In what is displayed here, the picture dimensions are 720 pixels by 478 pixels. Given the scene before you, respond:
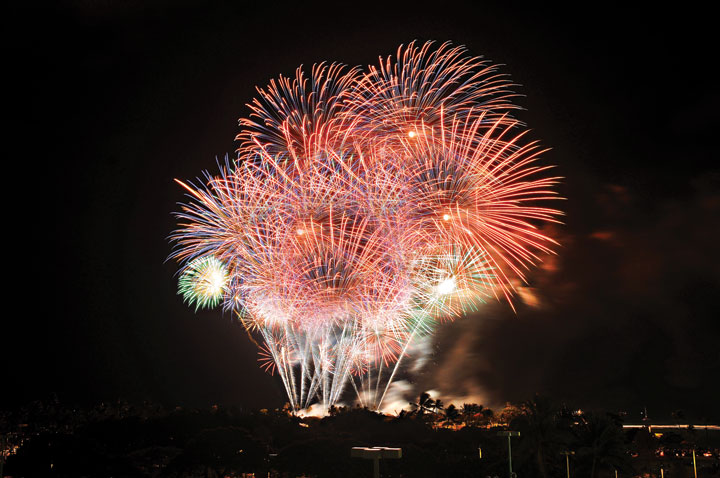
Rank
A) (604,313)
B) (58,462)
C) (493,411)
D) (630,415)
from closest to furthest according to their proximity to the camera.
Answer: (58,462) < (604,313) < (493,411) < (630,415)

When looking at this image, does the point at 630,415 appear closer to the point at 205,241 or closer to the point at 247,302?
the point at 247,302

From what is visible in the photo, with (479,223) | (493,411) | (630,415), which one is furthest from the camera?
(630,415)

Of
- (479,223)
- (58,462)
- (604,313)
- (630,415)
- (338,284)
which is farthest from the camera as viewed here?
(630,415)

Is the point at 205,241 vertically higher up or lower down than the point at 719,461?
higher up

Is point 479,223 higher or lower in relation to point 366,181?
lower

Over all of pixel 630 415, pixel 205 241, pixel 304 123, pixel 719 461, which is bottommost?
pixel 719 461

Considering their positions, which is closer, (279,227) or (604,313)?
(279,227)

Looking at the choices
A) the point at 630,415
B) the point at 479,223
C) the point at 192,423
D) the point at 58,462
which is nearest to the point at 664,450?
the point at 630,415

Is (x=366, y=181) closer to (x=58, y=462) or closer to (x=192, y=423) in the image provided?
(x=58, y=462)

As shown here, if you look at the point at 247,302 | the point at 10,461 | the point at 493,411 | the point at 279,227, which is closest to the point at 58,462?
the point at 10,461
